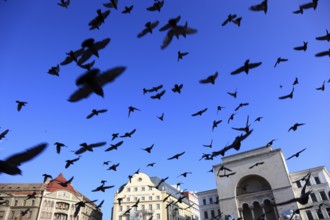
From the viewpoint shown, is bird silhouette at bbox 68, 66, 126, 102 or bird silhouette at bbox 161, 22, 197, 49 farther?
bird silhouette at bbox 161, 22, 197, 49

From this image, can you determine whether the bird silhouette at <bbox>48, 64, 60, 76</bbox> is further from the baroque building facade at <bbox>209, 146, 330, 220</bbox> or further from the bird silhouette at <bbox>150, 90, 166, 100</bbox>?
the baroque building facade at <bbox>209, 146, 330, 220</bbox>

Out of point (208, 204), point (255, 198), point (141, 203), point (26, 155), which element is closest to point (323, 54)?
point (26, 155)

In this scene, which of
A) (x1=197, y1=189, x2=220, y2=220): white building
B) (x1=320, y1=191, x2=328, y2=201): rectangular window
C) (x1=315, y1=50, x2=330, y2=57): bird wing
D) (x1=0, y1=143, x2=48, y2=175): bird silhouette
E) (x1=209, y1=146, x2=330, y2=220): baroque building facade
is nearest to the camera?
(x1=0, y1=143, x2=48, y2=175): bird silhouette

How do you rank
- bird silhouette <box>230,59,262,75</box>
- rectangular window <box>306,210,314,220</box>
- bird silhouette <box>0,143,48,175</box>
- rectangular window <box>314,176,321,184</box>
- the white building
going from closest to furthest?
bird silhouette <box>0,143,48,175</box> < bird silhouette <box>230,59,262,75</box> < rectangular window <box>306,210,314,220</box> < rectangular window <box>314,176,321,184</box> < the white building

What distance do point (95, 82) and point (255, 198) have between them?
2525 inches

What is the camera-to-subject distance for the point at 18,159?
12.0 feet

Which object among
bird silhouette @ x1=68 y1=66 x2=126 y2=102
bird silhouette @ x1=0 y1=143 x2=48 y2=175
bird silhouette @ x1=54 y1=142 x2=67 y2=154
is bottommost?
bird silhouette @ x1=0 y1=143 x2=48 y2=175

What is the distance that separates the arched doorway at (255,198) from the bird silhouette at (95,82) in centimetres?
6083

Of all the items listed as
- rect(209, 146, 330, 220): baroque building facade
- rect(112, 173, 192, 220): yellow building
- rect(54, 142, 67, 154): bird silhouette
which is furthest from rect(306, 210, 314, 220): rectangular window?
rect(54, 142, 67, 154): bird silhouette

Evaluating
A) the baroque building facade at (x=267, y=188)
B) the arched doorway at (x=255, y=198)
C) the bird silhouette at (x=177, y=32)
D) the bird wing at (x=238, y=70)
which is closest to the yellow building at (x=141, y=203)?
the baroque building facade at (x=267, y=188)

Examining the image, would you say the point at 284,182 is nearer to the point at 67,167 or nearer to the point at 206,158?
the point at 206,158

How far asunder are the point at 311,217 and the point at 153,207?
43.2 metres

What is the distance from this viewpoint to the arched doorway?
59062 mm

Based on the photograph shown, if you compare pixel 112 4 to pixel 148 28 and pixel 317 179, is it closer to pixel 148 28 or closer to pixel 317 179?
pixel 148 28
